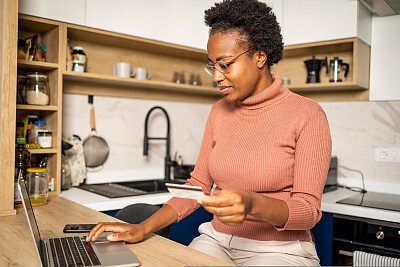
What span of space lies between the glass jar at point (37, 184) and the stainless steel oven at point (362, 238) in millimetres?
1455

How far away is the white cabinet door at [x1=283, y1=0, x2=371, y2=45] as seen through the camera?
2.27m

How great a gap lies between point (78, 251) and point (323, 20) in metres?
2.00

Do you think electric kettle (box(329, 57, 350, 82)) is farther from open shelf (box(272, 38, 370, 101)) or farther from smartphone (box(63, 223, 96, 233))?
smartphone (box(63, 223, 96, 233))

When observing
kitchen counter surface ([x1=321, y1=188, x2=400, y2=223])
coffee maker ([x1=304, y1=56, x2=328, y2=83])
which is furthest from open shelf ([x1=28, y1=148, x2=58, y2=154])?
coffee maker ([x1=304, y1=56, x2=328, y2=83])

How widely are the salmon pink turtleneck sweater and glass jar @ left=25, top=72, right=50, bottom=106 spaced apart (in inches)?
41.5

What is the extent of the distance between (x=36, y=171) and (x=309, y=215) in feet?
4.05

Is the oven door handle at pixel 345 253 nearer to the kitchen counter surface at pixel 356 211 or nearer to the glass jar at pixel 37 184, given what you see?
the kitchen counter surface at pixel 356 211

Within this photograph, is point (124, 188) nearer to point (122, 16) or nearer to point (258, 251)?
point (122, 16)

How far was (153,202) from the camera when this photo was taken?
2074 millimetres

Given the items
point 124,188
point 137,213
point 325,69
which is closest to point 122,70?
point 124,188

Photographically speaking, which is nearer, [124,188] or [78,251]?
[78,251]

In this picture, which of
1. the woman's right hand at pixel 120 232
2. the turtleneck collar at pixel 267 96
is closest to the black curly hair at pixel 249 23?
the turtleneck collar at pixel 267 96

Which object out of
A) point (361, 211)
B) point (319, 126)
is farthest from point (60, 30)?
point (361, 211)

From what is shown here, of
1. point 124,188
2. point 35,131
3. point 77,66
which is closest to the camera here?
point 35,131
